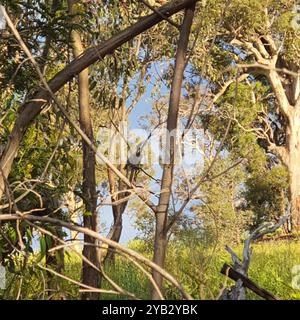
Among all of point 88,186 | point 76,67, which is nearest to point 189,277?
point 88,186

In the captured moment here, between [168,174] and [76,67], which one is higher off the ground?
[76,67]

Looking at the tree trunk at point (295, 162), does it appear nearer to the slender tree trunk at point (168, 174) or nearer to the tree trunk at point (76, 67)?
the tree trunk at point (76, 67)

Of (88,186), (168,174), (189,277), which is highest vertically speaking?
(88,186)

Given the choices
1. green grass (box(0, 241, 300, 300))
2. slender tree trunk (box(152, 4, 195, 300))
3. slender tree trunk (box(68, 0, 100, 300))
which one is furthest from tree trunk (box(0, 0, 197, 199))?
green grass (box(0, 241, 300, 300))

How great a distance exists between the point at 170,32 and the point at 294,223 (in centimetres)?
768

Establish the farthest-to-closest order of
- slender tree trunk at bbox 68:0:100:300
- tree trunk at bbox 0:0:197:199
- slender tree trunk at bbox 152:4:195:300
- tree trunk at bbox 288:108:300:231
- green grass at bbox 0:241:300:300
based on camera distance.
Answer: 1. tree trunk at bbox 288:108:300:231
2. green grass at bbox 0:241:300:300
3. slender tree trunk at bbox 68:0:100:300
4. tree trunk at bbox 0:0:197:199
5. slender tree trunk at bbox 152:4:195:300

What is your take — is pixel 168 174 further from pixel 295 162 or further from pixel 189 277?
pixel 295 162

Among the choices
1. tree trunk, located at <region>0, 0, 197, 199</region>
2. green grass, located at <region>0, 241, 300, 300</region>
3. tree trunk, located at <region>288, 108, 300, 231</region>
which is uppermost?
tree trunk, located at <region>288, 108, 300, 231</region>

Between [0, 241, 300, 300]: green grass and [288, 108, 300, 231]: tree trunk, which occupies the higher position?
[288, 108, 300, 231]: tree trunk

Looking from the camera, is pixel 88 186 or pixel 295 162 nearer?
pixel 88 186

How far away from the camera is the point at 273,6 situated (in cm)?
1395

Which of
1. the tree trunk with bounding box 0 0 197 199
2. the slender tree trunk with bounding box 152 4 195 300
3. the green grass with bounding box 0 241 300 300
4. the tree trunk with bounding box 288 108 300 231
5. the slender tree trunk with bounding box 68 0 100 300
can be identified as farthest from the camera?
the tree trunk with bounding box 288 108 300 231

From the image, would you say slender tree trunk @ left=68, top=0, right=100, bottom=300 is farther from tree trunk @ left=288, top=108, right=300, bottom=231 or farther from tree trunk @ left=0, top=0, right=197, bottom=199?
tree trunk @ left=288, top=108, right=300, bottom=231

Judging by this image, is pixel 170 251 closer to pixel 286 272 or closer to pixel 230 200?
pixel 286 272
